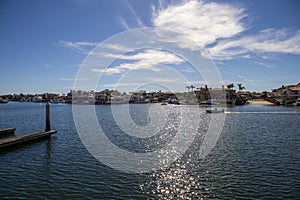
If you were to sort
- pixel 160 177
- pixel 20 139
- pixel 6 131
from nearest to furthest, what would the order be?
pixel 160 177 < pixel 20 139 < pixel 6 131

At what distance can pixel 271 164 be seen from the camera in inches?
692

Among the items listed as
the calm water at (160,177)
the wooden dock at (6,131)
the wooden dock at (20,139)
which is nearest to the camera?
the calm water at (160,177)

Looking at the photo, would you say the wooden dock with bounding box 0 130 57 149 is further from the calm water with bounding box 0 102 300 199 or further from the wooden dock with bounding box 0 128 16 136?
the wooden dock with bounding box 0 128 16 136

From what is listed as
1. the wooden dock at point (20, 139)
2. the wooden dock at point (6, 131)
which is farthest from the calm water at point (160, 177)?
the wooden dock at point (6, 131)

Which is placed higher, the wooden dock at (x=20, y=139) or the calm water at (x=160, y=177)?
the wooden dock at (x=20, y=139)

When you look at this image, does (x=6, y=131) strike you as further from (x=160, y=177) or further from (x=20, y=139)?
(x=160, y=177)

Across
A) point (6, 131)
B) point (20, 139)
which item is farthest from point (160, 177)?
point (6, 131)

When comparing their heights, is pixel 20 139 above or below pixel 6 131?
above

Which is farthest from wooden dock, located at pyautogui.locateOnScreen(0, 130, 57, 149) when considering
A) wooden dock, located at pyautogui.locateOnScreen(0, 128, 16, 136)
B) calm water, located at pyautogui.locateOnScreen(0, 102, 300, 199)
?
wooden dock, located at pyautogui.locateOnScreen(0, 128, 16, 136)

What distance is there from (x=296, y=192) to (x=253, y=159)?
252 inches

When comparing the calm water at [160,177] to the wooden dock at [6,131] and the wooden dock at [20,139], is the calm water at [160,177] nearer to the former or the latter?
the wooden dock at [20,139]

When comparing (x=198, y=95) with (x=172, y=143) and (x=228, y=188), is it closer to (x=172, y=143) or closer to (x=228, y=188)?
(x=172, y=143)

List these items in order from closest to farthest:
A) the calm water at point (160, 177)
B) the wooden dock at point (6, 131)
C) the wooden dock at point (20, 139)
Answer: the calm water at point (160, 177) → the wooden dock at point (20, 139) → the wooden dock at point (6, 131)

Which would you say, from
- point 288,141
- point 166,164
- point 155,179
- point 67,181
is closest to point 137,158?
point 166,164
